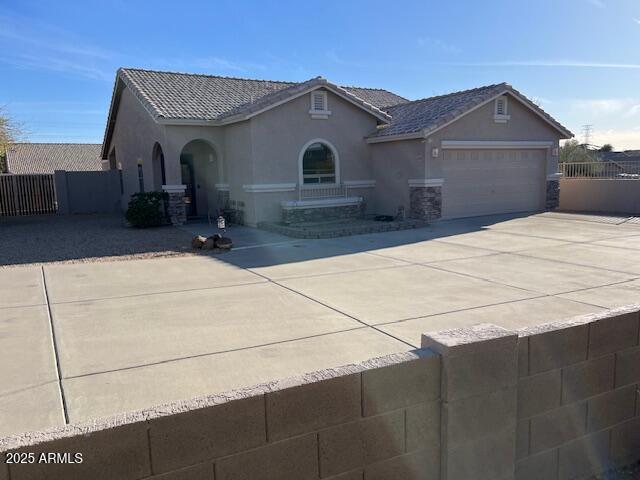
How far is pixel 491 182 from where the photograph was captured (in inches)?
759

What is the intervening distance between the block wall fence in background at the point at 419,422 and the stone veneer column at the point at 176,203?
15788mm

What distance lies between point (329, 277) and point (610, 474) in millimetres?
5686

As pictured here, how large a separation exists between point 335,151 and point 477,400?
15354 millimetres

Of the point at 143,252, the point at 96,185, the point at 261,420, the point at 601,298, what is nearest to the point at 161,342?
the point at 261,420

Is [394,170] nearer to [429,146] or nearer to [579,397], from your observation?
[429,146]

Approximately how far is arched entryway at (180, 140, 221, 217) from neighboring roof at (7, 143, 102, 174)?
33208mm

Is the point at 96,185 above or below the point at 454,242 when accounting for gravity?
above

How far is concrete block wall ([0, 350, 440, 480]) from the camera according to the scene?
2.34 metres

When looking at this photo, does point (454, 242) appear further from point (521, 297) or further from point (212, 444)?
point (212, 444)

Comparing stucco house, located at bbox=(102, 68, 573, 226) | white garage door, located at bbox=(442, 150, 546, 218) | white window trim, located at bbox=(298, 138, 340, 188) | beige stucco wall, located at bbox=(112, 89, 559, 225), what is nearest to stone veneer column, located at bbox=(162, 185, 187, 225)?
stucco house, located at bbox=(102, 68, 573, 226)

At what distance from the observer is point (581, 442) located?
3.91 meters

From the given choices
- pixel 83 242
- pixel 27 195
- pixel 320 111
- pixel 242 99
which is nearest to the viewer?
pixel 83 242

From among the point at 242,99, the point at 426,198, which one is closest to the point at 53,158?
the point at 242,99

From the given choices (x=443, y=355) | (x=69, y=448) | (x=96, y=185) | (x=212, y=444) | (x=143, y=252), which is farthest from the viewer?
(x=96, y=185)
